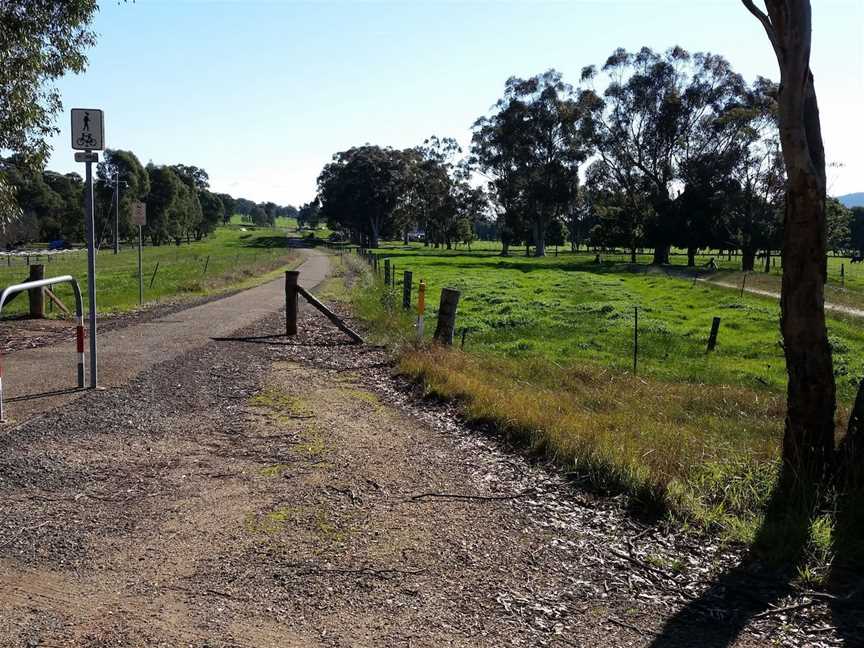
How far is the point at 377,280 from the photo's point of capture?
28141mm

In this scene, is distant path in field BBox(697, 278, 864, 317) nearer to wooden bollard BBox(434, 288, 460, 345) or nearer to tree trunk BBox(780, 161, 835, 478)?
wooden bollard BBox(434, 288, 460, 345)

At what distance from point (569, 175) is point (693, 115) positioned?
1281 centimetres

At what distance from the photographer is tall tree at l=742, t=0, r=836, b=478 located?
538cm

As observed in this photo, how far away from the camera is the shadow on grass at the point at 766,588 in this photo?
3711 mm

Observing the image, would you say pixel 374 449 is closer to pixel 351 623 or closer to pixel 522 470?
pixel 522 470

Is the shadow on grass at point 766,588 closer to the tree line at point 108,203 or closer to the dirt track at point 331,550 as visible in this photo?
the dirt track at point 331,550

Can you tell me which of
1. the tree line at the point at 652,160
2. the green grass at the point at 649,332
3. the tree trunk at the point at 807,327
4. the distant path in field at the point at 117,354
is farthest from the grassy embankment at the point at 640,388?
the tree line at the point at 652,160

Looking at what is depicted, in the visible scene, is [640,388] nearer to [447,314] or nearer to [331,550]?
Result: [447,314]

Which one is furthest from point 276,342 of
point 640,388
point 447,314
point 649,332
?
point 649,332

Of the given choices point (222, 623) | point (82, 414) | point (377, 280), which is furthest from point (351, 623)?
point (377, 280)

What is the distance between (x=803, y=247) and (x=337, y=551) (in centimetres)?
378

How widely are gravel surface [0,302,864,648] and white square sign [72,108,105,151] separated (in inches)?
119

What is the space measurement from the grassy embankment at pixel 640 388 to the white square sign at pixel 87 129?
14.8 ft

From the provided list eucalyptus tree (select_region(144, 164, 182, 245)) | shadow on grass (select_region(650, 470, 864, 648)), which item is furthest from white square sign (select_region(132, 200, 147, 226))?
eucalyptus tree (select_region(144, 164, 182, 245))
